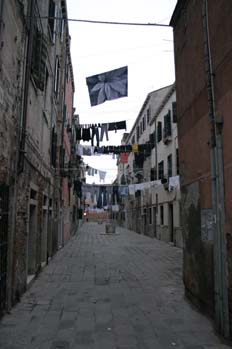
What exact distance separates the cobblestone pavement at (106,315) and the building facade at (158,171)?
9341 millimetres

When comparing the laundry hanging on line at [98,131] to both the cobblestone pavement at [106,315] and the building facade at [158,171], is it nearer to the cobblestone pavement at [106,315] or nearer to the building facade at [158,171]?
the building facade at [158,171]

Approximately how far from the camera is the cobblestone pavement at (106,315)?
450cm

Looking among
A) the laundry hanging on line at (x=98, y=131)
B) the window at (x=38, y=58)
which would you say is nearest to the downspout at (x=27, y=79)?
the window at (x=38, y=58)

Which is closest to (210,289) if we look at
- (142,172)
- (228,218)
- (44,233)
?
(228,218)

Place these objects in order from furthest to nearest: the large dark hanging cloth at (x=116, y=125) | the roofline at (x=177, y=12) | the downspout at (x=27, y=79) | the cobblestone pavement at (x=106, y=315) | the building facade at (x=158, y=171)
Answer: the building facade at (x=158, y=171) < the large dark hanging cloth at (x=116, y=125) < the roofline at (x=177, y=12) < the downspout at (x=27, y=79) < the cobblestone pavement at (x=106, y=315)

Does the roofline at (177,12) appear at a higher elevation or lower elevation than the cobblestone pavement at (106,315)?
higher

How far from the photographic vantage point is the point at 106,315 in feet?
18.6

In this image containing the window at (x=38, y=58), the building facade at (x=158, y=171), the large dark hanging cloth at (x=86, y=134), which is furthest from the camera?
the building facade at (x=158, y=171)

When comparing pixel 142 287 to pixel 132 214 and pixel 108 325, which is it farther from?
pixel 132 214

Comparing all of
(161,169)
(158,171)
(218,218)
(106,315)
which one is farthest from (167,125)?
(218,218)

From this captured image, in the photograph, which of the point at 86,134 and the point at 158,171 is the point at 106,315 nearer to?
the point at 86,134

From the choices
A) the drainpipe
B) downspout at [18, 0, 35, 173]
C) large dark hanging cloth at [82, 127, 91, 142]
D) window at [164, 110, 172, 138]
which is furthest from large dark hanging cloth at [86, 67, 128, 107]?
window at [164, 110, 172, 138]

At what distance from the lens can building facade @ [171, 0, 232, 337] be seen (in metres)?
4.60

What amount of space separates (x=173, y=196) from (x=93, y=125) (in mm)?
6911
